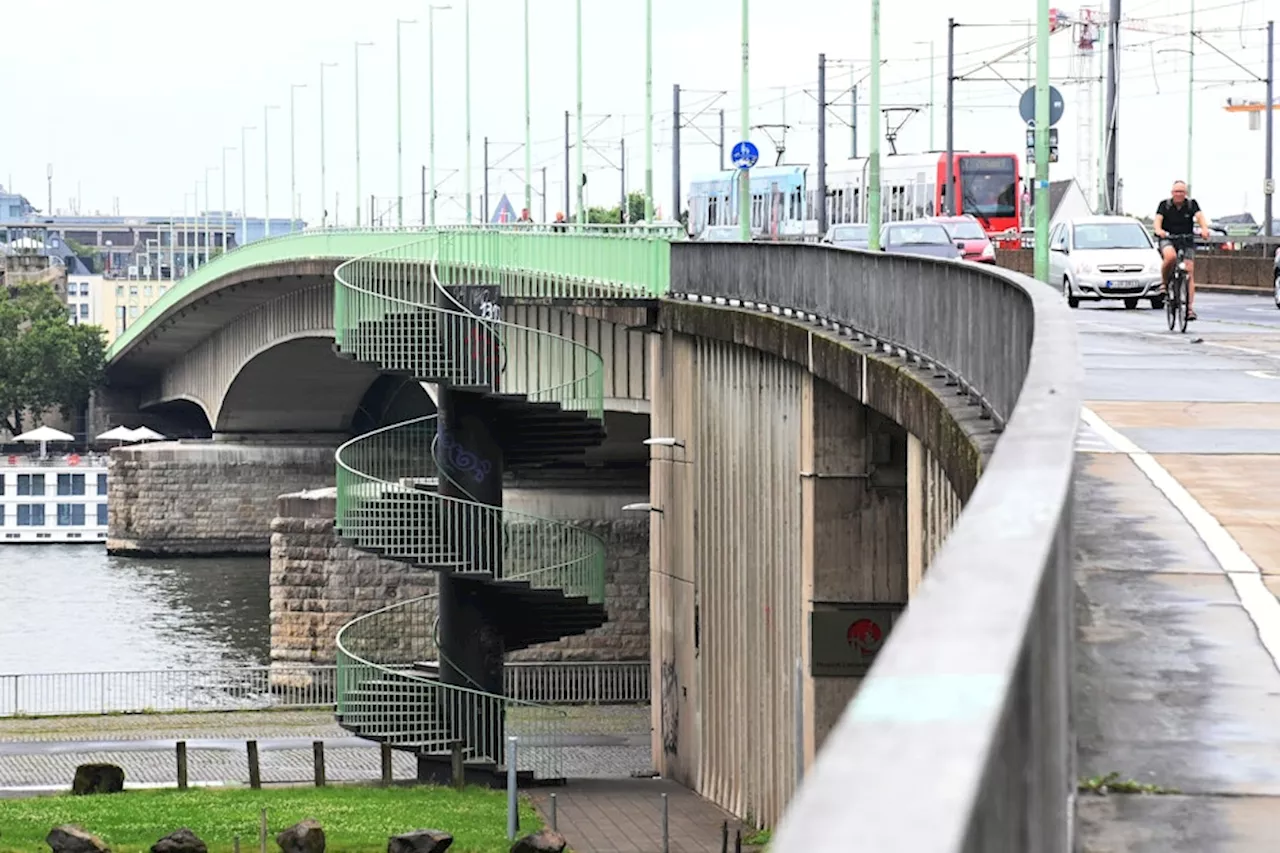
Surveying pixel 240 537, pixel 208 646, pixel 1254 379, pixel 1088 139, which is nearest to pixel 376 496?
pixel 1254 379

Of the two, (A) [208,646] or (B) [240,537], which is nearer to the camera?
(A) [208,646]

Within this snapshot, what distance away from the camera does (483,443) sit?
133 feet

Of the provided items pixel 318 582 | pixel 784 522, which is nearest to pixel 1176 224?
pixel 784 522

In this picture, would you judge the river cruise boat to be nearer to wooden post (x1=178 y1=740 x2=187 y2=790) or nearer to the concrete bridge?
the concrete bridge

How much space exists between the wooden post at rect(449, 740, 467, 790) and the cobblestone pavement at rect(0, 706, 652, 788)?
2.78 meters

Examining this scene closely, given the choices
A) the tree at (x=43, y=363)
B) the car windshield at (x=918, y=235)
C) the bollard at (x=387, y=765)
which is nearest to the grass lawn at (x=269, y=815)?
the bollard at (x=387, y=765)

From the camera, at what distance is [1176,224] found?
31.1m

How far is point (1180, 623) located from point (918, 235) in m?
39.0

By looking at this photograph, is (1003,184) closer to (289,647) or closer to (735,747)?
(289,647)

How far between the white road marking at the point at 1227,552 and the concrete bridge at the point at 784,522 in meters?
0.89

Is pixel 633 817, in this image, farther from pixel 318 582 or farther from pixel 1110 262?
pixel 318 582

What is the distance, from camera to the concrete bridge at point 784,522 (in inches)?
134

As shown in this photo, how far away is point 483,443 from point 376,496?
8.12 ft

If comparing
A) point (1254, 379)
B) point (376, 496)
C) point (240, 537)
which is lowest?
point (240, 537)
